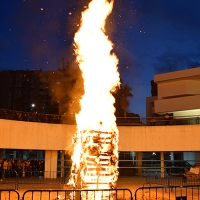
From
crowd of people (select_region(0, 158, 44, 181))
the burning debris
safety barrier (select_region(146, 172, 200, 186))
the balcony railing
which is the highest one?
the balcony railing

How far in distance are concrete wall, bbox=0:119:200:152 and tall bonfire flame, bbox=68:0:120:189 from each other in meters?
10.6

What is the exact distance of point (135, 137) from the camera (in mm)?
26625

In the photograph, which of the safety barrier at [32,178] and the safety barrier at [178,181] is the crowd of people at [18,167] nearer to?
the safety barrier at [32,178]

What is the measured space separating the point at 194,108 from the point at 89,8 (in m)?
21.3

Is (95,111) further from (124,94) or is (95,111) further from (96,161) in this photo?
(124,94)

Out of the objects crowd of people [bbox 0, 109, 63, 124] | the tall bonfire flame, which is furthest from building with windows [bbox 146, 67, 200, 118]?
the tall bonfire flame

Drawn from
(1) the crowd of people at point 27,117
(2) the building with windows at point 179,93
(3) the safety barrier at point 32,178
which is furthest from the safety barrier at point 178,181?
(2) the building with windows at point 179,93

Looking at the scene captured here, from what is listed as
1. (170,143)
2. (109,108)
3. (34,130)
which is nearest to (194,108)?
(170,143)

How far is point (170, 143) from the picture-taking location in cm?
2614

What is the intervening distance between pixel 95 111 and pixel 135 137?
12823mm

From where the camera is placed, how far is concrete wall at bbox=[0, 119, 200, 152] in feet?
83.1

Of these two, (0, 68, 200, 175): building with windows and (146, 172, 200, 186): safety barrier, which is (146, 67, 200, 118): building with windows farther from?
(146, 172, 200, 186): safety barrier

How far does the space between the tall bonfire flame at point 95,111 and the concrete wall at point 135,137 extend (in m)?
10.6

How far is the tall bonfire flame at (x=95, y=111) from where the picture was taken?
13.0 metres
